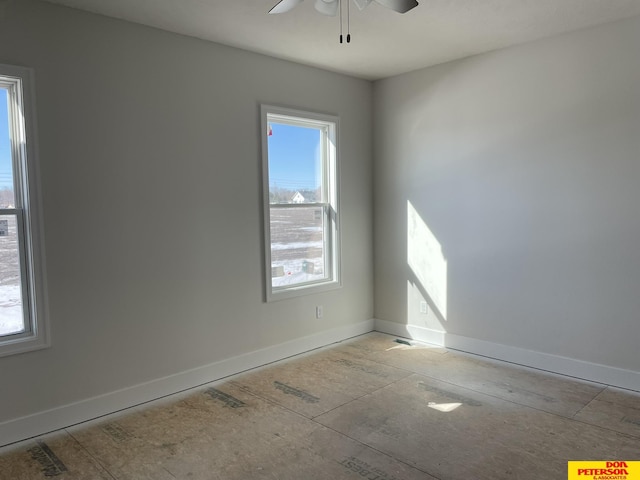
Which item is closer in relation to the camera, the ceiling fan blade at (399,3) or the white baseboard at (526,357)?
the ceiling fan blade at (399,3)

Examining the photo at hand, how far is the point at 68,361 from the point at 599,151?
3992 millimetres

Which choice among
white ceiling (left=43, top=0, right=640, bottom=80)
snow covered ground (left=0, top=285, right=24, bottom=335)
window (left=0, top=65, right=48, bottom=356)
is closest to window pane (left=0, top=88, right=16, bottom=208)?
window (left=0, top=65, right=48, bottom=356)

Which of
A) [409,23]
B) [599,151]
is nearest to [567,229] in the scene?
[599,151]

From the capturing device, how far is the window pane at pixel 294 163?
4.25 meters

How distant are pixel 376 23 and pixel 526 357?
115 inches

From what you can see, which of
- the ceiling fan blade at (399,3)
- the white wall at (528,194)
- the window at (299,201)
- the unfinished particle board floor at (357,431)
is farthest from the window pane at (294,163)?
the ceiling fan blade at (399,3)

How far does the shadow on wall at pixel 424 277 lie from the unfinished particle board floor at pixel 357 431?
0.78 m

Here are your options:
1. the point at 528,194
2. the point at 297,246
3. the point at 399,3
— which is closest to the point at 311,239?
the point at 297,246

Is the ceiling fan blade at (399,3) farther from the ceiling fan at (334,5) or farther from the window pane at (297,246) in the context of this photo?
the window pane at (297,246)

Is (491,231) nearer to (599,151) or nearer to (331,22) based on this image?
(599,151)

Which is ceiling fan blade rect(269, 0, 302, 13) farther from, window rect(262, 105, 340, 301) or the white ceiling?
window rect(262, 105, 340, 301)

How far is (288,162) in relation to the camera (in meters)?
4.37

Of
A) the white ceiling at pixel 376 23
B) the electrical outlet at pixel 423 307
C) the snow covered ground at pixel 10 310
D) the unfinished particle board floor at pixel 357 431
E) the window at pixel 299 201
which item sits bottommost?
the unfinished particle board floor at pixel 357 431

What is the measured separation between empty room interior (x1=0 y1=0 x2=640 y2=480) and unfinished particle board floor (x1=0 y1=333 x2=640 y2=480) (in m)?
0.02
